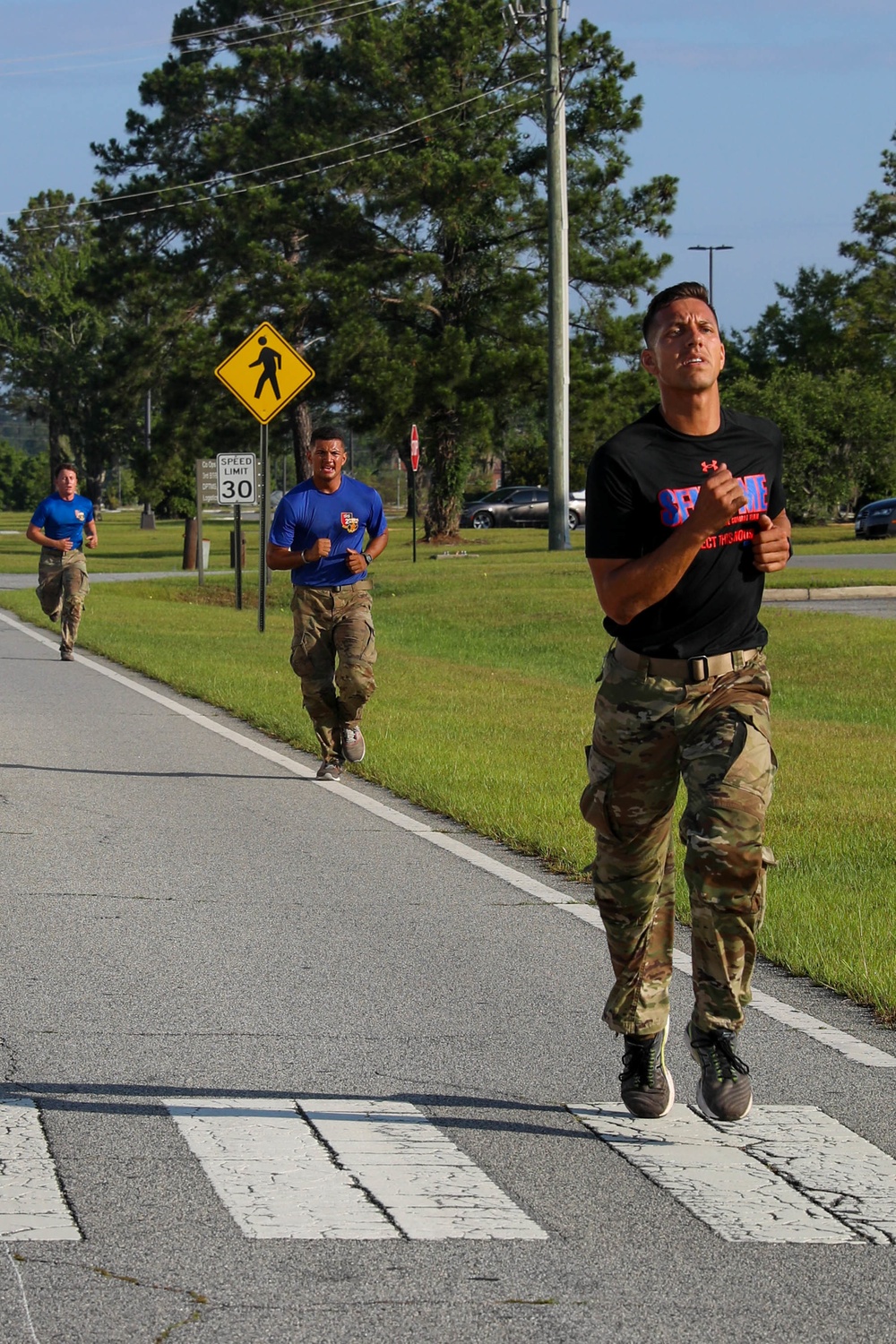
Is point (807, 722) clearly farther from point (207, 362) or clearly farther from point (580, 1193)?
point (207, 362)

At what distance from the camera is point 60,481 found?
19.1 m

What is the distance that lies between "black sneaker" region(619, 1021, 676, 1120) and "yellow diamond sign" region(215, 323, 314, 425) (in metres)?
18.2

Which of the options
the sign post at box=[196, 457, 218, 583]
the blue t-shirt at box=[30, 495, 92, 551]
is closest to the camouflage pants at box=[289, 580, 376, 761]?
the blue t-shirt at box=[30, 495, 92, 551]

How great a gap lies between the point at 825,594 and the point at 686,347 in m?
22.6

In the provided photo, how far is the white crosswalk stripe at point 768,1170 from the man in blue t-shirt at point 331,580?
22.0ft

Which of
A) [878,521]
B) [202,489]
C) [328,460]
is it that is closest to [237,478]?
[202,489]

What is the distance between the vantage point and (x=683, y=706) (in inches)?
197

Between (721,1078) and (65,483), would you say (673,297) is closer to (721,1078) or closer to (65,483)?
(721,1078)

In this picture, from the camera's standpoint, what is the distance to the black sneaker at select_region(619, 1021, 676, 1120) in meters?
5.06

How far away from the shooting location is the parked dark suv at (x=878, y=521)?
47.5m

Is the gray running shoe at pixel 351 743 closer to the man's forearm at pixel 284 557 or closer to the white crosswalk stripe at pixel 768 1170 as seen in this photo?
the man's forearm at pixel 284 557

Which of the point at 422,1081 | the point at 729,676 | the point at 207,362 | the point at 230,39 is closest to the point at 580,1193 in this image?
the point at 422,1081

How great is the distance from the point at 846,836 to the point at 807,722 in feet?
19.0

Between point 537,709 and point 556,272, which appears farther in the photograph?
point 556,272
